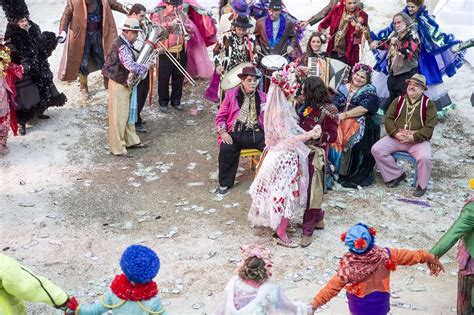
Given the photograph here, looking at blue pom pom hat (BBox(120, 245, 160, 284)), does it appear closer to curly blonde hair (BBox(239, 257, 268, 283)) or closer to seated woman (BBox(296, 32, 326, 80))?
curly blonde hair (BBox(239, 257, 268, 283))

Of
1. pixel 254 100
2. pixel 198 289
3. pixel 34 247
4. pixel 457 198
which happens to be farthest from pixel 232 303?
pixel 457 198

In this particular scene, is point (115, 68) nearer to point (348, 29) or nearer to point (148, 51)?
point (148, 51)

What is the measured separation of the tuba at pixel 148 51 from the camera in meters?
9.18

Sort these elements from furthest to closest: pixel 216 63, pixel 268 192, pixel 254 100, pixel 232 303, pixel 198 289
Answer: pixel 216 63 < pixel 254 100 < pixel 268 192 < pixel 198 289 < pixel 232 303

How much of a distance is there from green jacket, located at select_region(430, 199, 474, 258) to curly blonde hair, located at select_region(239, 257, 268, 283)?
4.61 ft

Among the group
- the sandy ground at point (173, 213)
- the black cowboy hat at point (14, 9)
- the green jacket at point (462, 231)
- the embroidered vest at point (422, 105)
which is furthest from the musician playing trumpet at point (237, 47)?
the green jacket at point (462, 231)

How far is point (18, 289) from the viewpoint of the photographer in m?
4.86

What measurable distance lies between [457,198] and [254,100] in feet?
8.28

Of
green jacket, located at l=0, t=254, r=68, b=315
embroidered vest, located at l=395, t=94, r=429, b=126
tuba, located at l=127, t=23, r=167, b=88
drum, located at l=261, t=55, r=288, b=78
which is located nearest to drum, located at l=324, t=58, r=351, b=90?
drum, located at l=261, t=55, r=288, b=78

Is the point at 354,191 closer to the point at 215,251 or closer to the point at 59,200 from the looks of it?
the point at 215,251

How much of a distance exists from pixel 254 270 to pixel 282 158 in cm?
247

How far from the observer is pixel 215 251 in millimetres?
7590

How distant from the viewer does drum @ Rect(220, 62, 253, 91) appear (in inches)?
343

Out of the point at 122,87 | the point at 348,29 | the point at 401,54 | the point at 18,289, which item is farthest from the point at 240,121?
the point at 18,289
